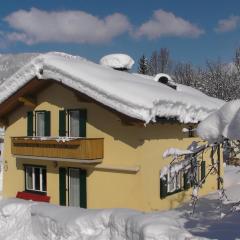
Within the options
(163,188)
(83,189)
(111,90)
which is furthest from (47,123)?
(163,188)

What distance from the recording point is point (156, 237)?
30.4 ft

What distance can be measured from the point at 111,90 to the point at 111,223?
5749 millimetres

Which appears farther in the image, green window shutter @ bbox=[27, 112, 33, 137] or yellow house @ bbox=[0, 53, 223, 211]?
green window shutter @ bbox=[27, 112, 33, 137]

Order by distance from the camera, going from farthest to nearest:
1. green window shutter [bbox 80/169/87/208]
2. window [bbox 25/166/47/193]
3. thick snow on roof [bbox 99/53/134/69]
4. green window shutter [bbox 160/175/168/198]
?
thick snow on roof [bbox 99/53/134/69] < window [bbox 25/166/47/193] < green window shutter [bbox 80/169/87/208] < green window shutter [bbox 160/175/168/198]

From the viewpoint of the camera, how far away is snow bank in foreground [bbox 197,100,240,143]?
268 inches

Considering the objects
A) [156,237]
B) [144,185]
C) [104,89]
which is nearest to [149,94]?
[104,89]

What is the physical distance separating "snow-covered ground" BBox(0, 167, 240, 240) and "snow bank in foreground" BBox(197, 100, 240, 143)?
2163mm

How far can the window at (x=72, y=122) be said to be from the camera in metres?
17.2

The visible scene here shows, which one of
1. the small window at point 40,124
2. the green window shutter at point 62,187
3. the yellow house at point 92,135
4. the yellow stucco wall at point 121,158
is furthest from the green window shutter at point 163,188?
the small window at point 40,124

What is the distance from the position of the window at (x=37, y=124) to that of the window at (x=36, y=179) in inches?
59.8

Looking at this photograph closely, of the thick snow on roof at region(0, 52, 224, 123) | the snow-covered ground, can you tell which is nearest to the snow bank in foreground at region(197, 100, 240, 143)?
the snow-covered ground

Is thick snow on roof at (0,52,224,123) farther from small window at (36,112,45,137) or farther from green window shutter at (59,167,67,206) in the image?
green window shutter at (59,167,67,206)

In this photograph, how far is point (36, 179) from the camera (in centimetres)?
1919

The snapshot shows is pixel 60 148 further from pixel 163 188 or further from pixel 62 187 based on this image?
pixel 163 188
